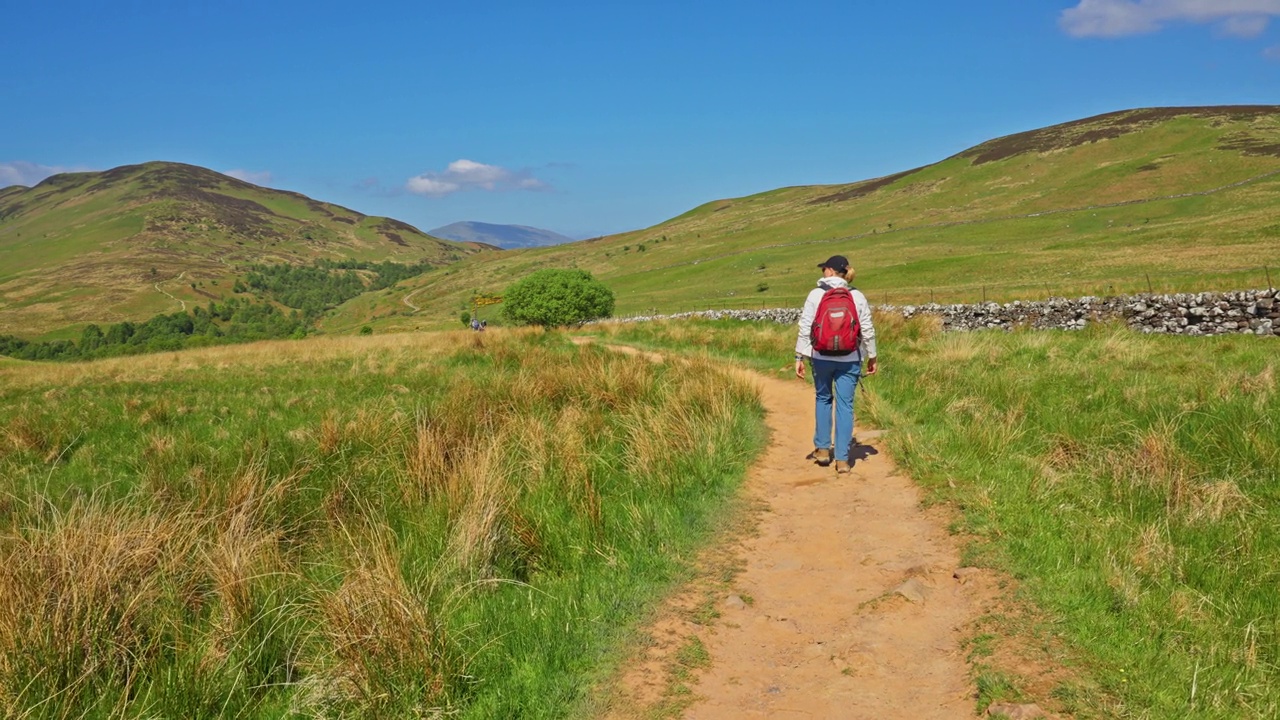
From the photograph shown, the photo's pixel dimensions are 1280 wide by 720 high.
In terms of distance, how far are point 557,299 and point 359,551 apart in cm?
4562

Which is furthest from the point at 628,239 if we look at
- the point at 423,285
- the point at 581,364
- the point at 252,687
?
the point at 252,687

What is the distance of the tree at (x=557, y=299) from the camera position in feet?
162

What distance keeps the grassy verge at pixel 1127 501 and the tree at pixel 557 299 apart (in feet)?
128

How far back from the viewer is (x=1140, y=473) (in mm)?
6230

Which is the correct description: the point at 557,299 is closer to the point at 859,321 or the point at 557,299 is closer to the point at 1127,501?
the point at 859,321

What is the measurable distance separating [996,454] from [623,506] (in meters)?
3.94

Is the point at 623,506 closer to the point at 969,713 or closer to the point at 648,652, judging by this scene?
the point at 648,652

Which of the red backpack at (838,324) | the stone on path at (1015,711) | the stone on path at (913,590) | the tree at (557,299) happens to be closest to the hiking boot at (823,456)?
the red backpack at (838,324)

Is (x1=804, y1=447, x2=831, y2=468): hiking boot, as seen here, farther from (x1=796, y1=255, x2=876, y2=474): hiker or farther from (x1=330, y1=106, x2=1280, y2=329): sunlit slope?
(x1=330, y1=106, x2=1280, y2=329): sunlit slope

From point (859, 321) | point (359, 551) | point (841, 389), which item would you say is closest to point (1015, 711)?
point (359, 551)

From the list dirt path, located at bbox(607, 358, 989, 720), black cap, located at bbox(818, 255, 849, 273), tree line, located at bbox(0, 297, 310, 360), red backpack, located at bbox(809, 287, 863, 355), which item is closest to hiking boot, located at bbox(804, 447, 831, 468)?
dirt path, located at bbox(607, 358, 989, 720)

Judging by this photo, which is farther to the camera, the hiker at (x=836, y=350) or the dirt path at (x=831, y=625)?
the hiker at (x=836, y=350)

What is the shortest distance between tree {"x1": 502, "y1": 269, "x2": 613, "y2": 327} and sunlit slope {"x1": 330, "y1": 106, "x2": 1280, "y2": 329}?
1375 cm

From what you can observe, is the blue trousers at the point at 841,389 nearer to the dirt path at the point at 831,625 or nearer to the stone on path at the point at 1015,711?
the dirt path at the point at 831,625
